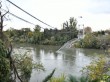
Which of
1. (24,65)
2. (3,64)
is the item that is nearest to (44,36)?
(24,65)

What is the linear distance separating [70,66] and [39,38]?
15.8 meters

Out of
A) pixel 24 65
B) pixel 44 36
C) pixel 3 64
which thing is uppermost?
pixel 44 36

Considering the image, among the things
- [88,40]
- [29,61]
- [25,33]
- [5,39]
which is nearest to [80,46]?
[88,40]

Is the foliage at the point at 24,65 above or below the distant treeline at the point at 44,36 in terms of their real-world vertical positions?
below

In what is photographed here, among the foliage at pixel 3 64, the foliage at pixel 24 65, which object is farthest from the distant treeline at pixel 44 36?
the foliage at pixel 3 64

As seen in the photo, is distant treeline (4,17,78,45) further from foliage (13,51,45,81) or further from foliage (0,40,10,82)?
foliage (0,40,10,82)

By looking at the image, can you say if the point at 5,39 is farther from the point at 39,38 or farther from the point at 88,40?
the point at 39,38

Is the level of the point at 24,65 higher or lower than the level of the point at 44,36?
lower

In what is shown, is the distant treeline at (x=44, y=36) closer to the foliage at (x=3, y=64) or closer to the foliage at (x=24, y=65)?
the foliage at (x=24, y=65)

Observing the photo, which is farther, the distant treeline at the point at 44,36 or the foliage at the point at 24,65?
the distant treeline at the point at 44,36

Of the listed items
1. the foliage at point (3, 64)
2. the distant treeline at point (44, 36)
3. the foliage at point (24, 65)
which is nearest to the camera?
the foliage at point (3, 64)

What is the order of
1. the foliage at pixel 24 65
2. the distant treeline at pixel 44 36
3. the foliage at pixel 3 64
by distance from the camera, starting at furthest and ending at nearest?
the distant treeline at pixel 44 36
the foliage at pixel 24 65
the foliage at pixel 3 64

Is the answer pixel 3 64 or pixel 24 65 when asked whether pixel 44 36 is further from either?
pixel 3 64

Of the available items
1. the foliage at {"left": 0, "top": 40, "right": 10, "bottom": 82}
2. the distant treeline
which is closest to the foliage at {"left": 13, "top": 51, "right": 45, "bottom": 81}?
the foliage at {"left": 0, "top": 40, "right": 10, "bottom": 82}
